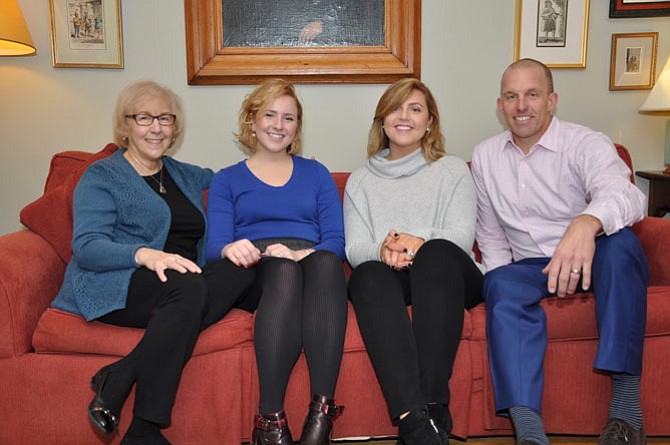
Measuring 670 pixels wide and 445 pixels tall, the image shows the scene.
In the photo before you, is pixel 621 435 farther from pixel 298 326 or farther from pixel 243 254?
pixel 243 254

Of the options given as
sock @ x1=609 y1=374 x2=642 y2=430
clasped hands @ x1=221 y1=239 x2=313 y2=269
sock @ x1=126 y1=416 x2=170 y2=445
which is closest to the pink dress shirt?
sock @ x1=609 y1=374 x2=642 y2=430

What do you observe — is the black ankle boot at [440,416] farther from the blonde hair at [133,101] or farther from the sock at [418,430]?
the blonde hair at [133,101]

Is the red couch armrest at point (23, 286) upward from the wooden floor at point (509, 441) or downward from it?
upward

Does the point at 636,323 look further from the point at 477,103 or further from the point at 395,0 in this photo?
the point at 395,0

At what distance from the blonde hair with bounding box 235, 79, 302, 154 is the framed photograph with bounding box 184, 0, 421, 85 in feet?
1.76

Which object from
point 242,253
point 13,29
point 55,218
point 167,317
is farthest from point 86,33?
point 167,317

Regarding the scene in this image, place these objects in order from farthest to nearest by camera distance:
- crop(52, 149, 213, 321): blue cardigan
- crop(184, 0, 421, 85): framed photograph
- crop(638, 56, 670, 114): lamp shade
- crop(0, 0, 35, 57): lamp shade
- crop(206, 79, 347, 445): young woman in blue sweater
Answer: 1. crop(184, 0, 421, 85): framed photograph
2. crop(638, 56, 670, 114): lamp shade
3. crop(0, 0, 35, 57): lamp shade
4. crop(52, 149, 213, 321): blue cardigan
5. crop(206, 79, 347, 445): young woman in blue sweater

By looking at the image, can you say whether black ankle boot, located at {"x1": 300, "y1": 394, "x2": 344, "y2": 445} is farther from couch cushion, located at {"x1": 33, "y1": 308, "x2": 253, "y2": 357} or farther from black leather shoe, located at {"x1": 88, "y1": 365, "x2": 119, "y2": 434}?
black leather shoe, located at {"x1": 88, "y1": 365, "x2": 119, "y2": 434}

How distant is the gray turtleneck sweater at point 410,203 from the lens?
199 centimetres

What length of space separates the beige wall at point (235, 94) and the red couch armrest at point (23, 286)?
883 mm

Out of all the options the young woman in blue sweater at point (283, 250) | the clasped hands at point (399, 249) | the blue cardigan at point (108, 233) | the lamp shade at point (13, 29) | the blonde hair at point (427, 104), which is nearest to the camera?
the young woman in blue sweater at point (283, 250)

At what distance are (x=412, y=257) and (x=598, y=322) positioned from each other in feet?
1.76

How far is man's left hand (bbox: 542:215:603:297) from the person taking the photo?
167cm

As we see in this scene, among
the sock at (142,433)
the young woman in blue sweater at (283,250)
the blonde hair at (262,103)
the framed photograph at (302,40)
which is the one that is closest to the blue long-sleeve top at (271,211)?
the young woman in blue sweater at (283,250)
